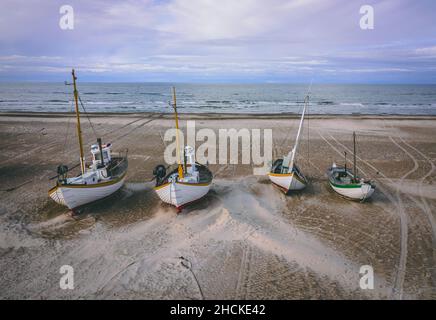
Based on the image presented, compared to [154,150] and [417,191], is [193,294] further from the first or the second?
[154,150]

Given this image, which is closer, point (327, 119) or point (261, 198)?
point (261, 198)

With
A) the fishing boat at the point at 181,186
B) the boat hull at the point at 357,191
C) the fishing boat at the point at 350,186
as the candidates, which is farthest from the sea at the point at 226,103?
the boat hull at the point at 357,191

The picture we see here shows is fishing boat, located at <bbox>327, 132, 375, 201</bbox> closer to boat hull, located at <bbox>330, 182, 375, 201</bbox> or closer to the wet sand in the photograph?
boat hull, located at <bbox>330, 182, 375, 201</bbox>

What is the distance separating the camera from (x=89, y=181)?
45.2 feet

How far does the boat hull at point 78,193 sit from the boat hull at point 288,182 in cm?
869

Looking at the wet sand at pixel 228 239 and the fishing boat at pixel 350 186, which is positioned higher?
the fishing boat at pixel 350 186

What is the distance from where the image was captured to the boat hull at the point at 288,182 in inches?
578

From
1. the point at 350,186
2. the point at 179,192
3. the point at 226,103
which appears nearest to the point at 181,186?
the point at 179,192

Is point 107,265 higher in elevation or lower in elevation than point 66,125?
lower

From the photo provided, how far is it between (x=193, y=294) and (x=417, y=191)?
14262 millimetres

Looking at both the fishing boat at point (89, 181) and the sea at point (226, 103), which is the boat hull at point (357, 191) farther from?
the sea at point (226, 103)
